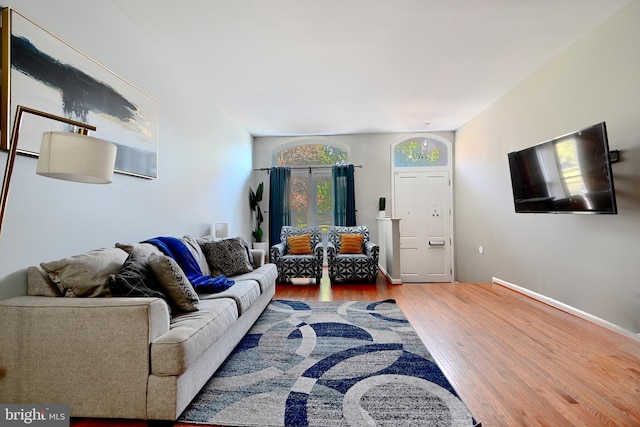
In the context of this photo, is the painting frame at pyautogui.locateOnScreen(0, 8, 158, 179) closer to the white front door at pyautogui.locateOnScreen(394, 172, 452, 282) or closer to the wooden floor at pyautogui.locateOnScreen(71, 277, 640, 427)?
the wooden floor at pyautogui.locateOnScreen(71, 277, 640, 427)

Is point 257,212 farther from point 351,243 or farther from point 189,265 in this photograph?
point 189,265

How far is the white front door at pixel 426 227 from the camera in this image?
5926mm

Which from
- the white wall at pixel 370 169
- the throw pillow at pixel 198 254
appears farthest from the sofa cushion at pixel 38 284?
the white wall at pixel 370 169

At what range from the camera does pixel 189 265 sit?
252 cm

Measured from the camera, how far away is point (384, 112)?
15.7 feet

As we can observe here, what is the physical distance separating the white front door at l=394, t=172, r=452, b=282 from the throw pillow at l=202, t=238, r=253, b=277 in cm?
368

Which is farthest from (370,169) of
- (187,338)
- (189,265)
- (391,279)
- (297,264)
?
(187,338)

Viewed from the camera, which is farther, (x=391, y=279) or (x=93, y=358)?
(x=391, y=279)

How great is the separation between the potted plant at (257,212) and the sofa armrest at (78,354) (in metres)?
4.28

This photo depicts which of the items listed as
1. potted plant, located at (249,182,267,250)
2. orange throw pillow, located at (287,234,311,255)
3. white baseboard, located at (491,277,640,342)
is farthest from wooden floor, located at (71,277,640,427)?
potted plant, located at (249,182,267,250)

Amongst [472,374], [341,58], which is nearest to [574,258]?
[472,374]

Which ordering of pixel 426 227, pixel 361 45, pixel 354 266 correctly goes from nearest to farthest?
pixel 361 45 → pixel 354 266 → pixel 426 227

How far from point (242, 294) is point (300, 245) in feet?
8.46

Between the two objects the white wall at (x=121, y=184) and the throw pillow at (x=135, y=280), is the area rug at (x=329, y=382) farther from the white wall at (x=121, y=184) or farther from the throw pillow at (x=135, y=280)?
the white wall at (x=121, y=184)
